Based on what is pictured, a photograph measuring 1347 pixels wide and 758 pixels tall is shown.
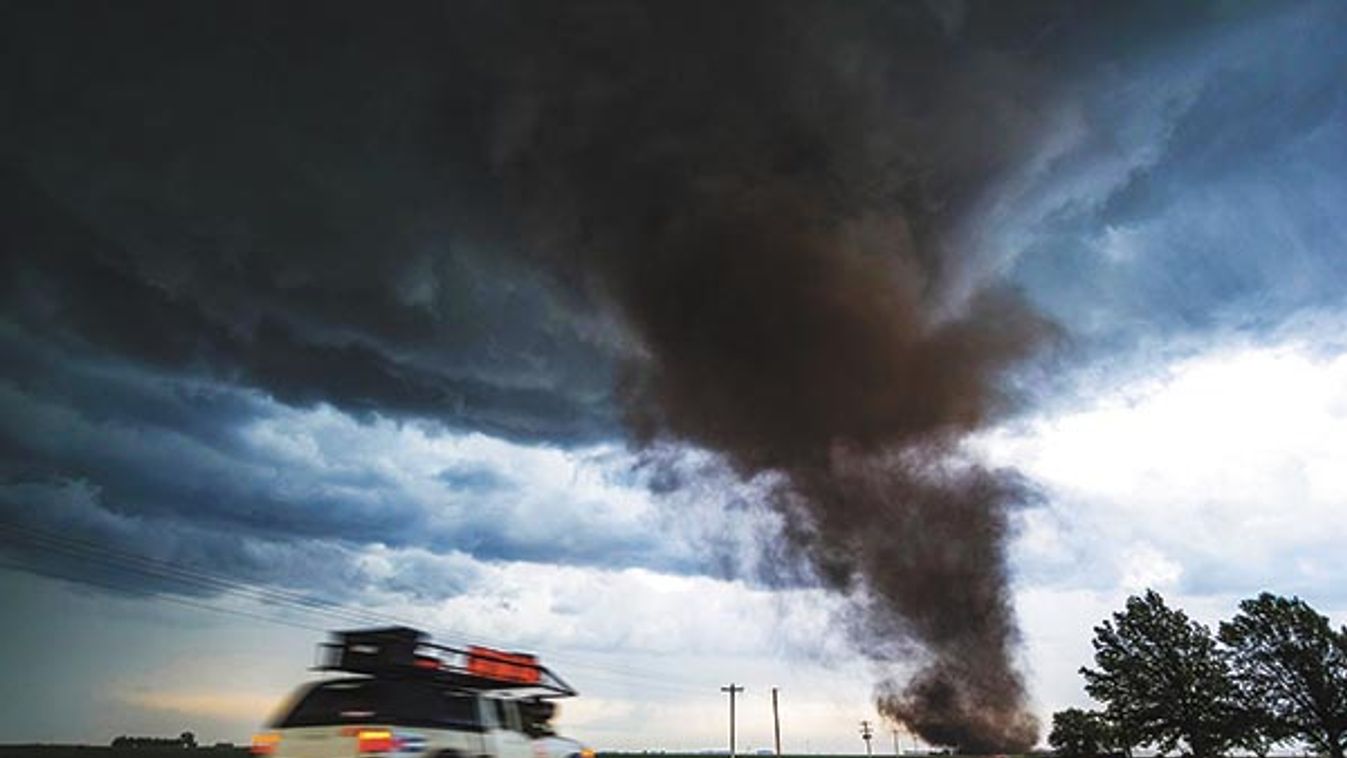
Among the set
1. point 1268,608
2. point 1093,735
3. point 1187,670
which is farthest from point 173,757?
point 1268,608

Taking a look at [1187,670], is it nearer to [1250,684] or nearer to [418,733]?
[1250,684]

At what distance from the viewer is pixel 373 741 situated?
10359 mm

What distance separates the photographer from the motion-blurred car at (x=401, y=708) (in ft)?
34.9

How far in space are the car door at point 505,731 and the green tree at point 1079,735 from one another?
6177 centimetres

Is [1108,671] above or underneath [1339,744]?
above

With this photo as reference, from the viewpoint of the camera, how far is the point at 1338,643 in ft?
184

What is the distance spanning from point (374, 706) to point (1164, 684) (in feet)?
214

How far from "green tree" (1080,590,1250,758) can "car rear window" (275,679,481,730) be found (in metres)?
63.1

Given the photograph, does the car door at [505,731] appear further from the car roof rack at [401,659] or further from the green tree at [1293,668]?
the green tree at [1293,668]

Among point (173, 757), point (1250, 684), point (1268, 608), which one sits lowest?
point (173, 757)

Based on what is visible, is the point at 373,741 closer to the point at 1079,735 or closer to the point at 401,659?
the point at 401,659

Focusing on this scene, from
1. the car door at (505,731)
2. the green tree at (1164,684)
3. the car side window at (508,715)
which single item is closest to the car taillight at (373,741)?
the car door at (505,731)

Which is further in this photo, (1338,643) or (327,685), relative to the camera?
(1338,643)

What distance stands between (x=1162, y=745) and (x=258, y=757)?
216 ft
